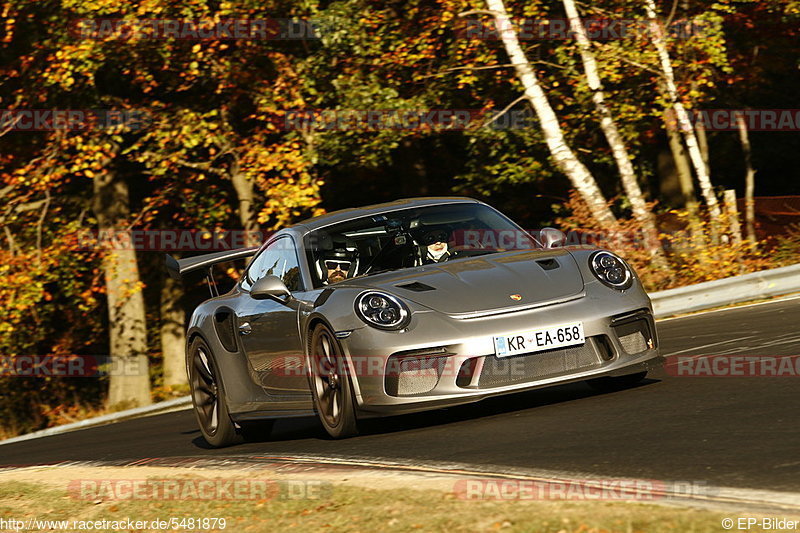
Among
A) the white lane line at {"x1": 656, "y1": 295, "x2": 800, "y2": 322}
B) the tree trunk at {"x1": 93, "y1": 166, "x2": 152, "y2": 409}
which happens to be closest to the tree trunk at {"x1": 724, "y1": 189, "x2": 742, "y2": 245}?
the white lane line at {"x1": 656, "y1": 295, "x2": 800, "y2": 322}

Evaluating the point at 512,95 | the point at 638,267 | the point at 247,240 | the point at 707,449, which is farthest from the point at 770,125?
the point at 707,449

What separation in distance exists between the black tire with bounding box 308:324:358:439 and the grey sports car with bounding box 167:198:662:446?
10mm

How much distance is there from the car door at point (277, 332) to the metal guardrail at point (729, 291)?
532 centimetres

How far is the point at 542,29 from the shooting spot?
835 inches

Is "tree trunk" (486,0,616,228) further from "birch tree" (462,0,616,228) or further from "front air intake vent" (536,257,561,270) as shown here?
"front air intake vent" (536,257,561,270)

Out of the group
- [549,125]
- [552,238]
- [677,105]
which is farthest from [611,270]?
[677,105]

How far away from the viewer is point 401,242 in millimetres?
8328

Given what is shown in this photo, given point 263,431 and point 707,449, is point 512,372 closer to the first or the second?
point 707,449

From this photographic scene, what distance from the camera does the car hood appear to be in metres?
7.23

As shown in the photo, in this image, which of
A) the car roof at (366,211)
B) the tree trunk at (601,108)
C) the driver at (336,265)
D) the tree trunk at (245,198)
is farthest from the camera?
the tree trunk at (245,198)

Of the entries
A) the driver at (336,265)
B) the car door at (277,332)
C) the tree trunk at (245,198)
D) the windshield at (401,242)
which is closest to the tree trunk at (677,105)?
the tree trunk at (245,198)

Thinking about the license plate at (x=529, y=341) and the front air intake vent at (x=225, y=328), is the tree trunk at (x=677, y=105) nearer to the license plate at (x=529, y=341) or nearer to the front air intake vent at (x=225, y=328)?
the front air intake vent at (x=225, y=328)

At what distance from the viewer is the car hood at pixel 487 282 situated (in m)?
7.23

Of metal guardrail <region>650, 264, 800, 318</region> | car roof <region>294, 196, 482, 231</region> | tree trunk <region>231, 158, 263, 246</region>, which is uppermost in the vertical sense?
tree trunk <region>231, 158, 263, 246</region>
